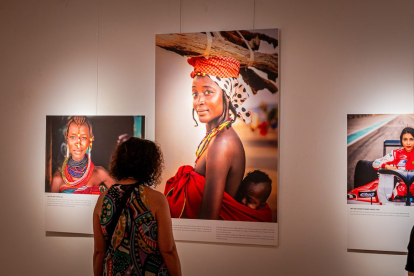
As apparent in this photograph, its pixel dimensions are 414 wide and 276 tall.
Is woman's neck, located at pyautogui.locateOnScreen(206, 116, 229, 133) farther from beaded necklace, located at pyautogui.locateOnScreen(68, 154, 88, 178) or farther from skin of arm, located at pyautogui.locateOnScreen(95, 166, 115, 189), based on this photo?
beaded necklace, located at pyautogui.locateOnScreen(68, 154, 88, 178)

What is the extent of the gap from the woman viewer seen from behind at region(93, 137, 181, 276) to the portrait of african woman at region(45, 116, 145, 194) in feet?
6.49

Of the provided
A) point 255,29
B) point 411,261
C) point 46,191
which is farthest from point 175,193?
point 411,261

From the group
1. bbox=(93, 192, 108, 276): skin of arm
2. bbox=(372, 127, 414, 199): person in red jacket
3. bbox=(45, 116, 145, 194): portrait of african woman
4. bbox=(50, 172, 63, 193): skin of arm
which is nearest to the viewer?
bbox=(93, 192, 108, 276): skin of arm

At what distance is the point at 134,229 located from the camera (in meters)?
3.46

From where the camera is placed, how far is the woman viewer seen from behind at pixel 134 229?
3.47 meters

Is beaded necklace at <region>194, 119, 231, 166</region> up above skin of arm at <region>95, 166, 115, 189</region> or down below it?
above

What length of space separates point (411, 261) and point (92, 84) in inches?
152

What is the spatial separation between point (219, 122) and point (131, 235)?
2109 millimetres

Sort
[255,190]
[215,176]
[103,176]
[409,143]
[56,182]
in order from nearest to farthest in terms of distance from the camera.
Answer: [409,143], [255,190], [215,176], [103,176], [56,182]

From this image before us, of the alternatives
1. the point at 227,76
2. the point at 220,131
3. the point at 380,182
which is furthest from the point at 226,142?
the point at 380,182

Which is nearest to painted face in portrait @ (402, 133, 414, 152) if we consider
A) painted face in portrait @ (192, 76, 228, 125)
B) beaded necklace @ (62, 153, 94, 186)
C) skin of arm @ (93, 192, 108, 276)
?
painted face in portrait @ (192, 76, 228, 125)

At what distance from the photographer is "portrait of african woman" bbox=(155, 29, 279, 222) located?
5.11 meters

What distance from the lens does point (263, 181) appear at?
5.11 metres

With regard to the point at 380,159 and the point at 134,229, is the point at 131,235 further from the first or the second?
the point at 380,159
